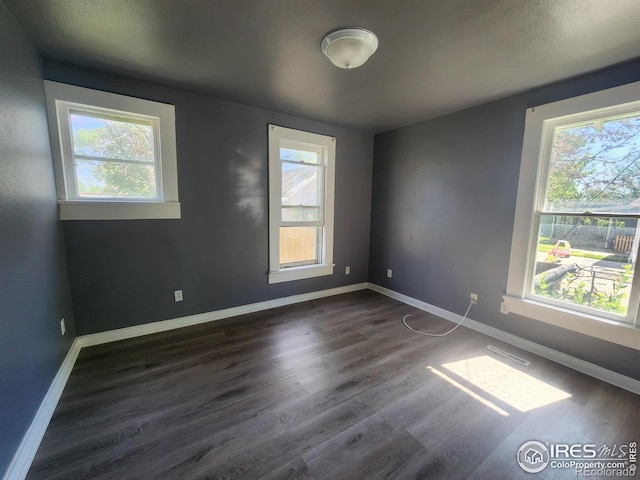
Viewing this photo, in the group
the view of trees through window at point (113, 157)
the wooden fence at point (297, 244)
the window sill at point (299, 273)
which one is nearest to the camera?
the view of trees through window at point (113, 157)

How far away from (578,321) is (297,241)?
2965 millimetres

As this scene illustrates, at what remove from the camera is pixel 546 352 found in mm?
2416

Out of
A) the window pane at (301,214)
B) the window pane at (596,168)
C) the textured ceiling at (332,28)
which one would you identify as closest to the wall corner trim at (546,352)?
the window pane at (596,168)

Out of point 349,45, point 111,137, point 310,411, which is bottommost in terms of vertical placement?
point 310,411

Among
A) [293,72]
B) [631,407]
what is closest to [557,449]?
[631,407]

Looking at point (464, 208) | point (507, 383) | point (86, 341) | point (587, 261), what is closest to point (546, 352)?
point (507, 383)

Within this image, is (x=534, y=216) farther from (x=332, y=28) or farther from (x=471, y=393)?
(x=332, y=28)

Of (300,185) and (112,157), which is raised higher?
(112,157)

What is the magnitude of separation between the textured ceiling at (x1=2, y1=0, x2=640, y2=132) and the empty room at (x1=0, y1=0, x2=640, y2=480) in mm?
20

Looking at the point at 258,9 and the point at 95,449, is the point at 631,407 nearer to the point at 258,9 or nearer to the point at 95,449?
the point at 95,449

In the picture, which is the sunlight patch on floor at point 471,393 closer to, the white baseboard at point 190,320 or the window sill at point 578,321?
the window sill at point 578,321

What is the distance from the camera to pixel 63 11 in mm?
1546

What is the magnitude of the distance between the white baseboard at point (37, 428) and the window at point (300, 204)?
1991 mm

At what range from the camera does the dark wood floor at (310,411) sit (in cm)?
139
